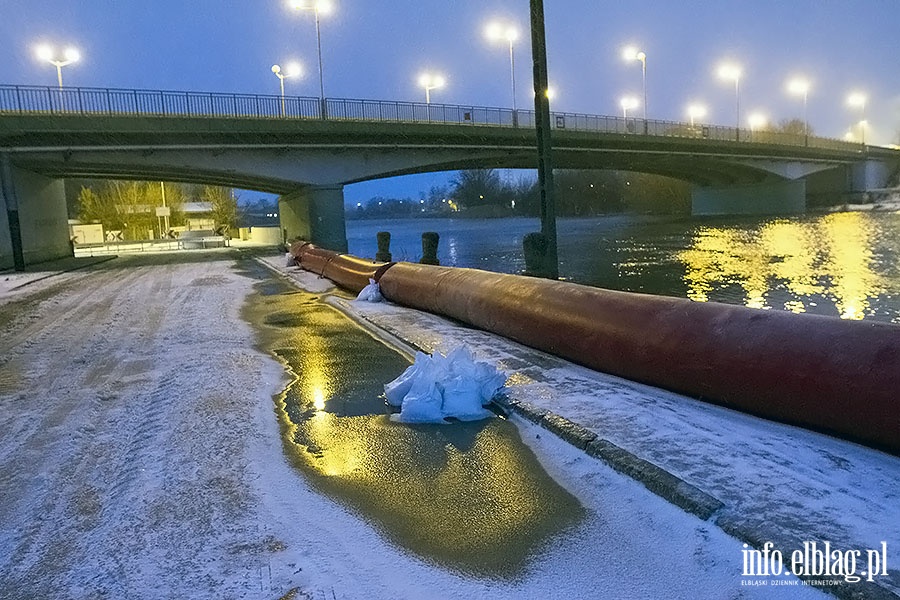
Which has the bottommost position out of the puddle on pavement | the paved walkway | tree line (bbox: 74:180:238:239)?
the puddle on pavement

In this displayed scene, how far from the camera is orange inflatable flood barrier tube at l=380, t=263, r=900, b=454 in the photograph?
179 inches

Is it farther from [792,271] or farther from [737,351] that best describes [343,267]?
[737,351]

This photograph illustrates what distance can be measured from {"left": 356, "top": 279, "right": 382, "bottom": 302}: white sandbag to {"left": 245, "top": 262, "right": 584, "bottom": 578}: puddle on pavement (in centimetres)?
622

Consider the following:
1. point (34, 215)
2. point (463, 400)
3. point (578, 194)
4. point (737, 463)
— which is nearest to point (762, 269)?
point (463, 400)

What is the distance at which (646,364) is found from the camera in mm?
6430

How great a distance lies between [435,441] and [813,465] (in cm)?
277

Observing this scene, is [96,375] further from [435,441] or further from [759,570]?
[759,570]

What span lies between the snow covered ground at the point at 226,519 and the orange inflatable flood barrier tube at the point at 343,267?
8014 mm

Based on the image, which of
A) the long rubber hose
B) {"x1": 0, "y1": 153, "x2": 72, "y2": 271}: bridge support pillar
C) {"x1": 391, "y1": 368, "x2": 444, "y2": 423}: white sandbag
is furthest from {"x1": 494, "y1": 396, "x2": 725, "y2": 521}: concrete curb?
{"x1": 0, "y1": 153, "x2": 72, "y2": 271}: bridge support pillar

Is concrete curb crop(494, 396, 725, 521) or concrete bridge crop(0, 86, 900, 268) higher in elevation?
concrete bridge crop(0, 86, 900, 268)

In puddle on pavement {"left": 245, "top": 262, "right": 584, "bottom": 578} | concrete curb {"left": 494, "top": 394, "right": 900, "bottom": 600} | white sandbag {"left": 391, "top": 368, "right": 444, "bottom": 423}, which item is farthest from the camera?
white sandbag {"left": 391, "top": 368, "right": 444, "bottom": 423}

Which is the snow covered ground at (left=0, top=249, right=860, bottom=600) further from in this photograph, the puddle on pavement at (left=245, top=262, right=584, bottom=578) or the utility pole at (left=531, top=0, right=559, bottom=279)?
the utility pole at (left=531, top=0, right=559, bottom=279)

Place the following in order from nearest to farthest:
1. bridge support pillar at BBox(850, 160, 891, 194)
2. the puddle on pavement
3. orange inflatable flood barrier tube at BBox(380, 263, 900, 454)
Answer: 1. the puddle on pavement
2. orange inflatable flood barrier tube at BBox(380, 263, 900, 454)
3. bridge support pillar at BBox(850, 160, 891, 194)

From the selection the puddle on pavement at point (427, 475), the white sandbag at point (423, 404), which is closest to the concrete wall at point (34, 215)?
the puddle on pavement at point (427, 475)
